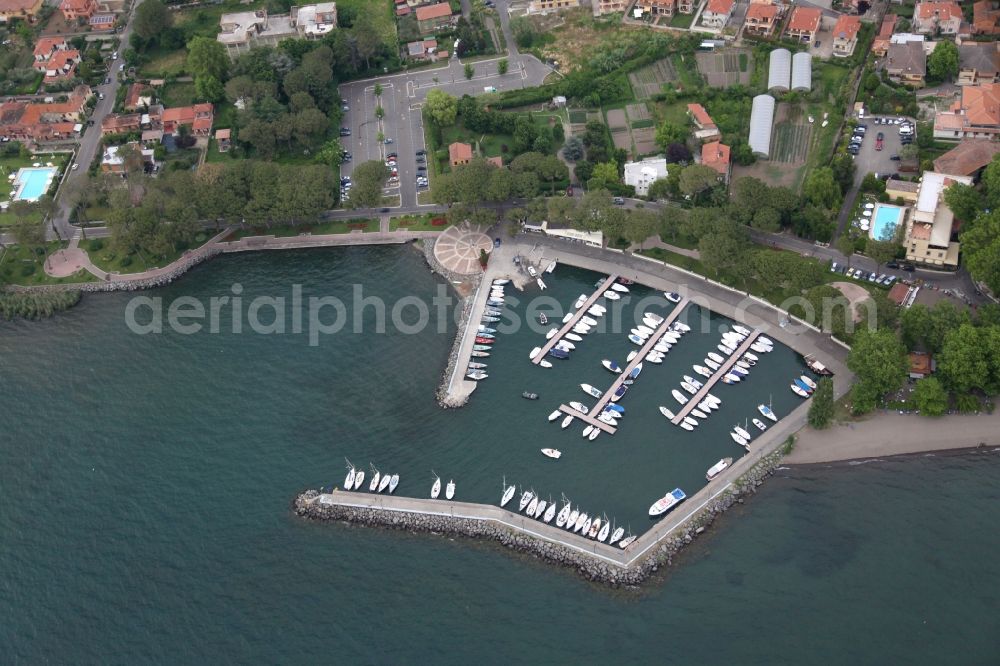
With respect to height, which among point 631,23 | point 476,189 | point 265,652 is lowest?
point 265,652

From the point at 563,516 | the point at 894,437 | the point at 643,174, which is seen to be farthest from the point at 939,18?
the point at 563,516

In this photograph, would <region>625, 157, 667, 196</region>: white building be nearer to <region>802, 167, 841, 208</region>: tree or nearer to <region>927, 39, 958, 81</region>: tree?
<region>802, 167, 841, 208</region>: tree

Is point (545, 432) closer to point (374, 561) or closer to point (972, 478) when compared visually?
point (374, 561)

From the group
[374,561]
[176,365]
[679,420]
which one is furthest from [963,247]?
[176,365]

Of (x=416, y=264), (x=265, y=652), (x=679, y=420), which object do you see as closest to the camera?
(x=265, y=652)

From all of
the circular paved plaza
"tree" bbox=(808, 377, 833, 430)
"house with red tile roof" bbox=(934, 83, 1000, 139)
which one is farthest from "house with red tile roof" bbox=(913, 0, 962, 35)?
the circular paved plaza

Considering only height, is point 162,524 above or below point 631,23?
below

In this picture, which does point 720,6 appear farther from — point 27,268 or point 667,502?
point 27,268
